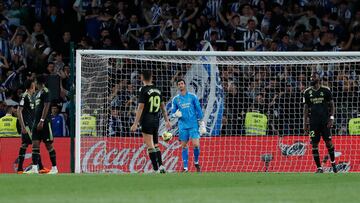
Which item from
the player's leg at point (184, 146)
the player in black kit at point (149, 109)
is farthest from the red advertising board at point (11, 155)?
the player in black kit at point (149, 109)

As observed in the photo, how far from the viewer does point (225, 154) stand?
23.6 metres

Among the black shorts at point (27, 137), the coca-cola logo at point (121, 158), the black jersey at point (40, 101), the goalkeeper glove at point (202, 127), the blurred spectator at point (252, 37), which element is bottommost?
the coca-cola logo at point (121, 158)

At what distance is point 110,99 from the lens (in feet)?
77.2

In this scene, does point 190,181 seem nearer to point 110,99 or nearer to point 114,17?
point 110,99

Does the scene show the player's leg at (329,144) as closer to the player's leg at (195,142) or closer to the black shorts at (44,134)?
the player's leg at (195,142)

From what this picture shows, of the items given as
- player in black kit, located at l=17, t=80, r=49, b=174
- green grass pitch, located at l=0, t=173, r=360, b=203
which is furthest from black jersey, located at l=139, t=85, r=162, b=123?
player in black kit, located at l=17, t=80, r=49, b=174

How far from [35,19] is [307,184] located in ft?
44.5

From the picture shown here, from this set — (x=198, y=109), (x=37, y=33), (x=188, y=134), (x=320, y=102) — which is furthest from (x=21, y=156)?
(x=320, y=102)

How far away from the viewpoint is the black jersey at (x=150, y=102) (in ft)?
65.5

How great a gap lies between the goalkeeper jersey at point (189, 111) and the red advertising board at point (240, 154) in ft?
4.09

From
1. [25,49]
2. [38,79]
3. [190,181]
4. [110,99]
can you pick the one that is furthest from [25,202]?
[25,49]

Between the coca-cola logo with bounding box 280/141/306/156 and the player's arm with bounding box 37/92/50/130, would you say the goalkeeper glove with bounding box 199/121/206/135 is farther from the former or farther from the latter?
the player's arm with bounding box 37/92/50/130

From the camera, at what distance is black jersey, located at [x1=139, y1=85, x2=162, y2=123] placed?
19969 millimetres

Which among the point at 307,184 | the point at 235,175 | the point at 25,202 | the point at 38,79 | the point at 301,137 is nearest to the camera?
the point at 25,202
